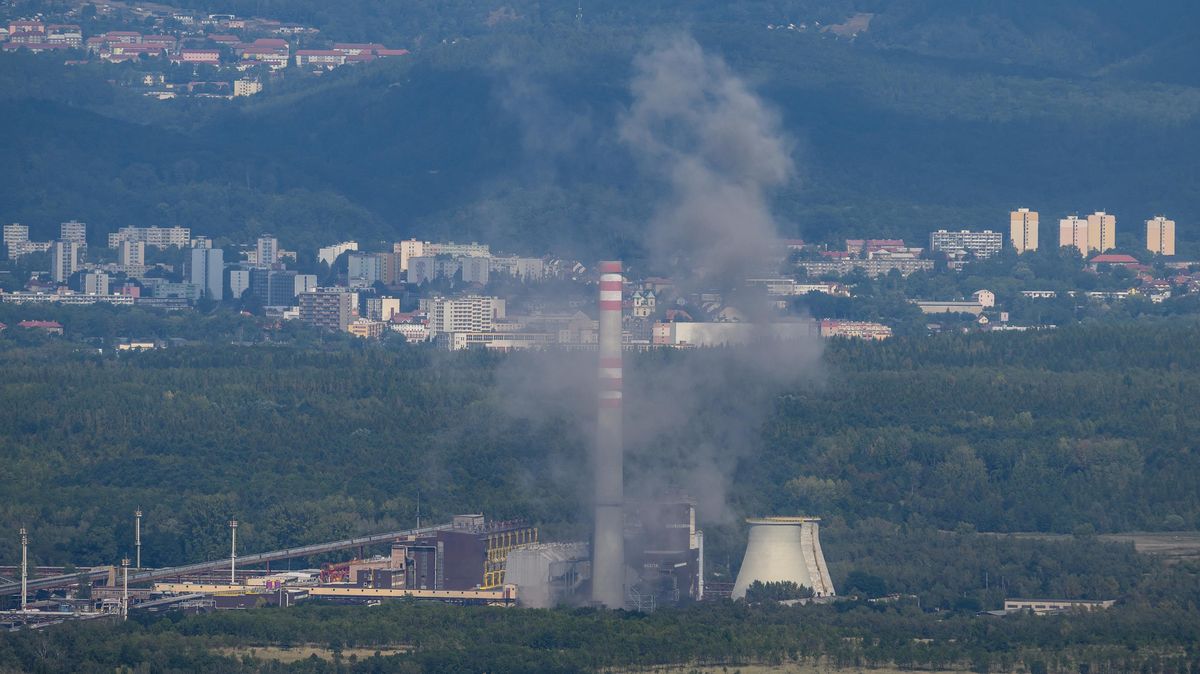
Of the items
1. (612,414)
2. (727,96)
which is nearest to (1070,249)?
(727,96)

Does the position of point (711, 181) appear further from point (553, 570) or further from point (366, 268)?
point (366, 268)

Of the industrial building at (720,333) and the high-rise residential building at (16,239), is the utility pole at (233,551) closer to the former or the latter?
the industrial building at (720,333)

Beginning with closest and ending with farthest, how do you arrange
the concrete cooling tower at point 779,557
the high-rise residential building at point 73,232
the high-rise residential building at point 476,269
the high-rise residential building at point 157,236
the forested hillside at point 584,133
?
1. the concrete cooling tower at point 779,557
2. the high-rise residential building at point 476,269
3. the forested hillside at point 584,133
4. the high-rise residential building at point 157,236
5. the high-rise residential building at point 73,232

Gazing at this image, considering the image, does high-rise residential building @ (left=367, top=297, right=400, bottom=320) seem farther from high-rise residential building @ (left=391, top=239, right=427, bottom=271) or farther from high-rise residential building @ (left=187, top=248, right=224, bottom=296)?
high-rise residential building @ (left=187, top=248, right=224, bottom=296)

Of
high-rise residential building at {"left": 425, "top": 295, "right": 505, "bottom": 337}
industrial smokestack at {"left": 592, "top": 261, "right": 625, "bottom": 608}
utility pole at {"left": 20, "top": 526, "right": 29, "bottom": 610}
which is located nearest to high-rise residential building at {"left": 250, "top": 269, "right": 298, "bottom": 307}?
high-rise residential building at {"left": 425, "top": 295, "right": 505, "bottom": 337}

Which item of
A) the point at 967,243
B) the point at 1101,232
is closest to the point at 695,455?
the point at 967,243

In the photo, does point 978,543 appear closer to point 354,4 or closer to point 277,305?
point 277,305

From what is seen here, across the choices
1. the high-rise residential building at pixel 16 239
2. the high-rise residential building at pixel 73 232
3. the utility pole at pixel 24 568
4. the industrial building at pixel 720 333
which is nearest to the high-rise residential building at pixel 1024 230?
the high-rise residential building at pixel 73 232
